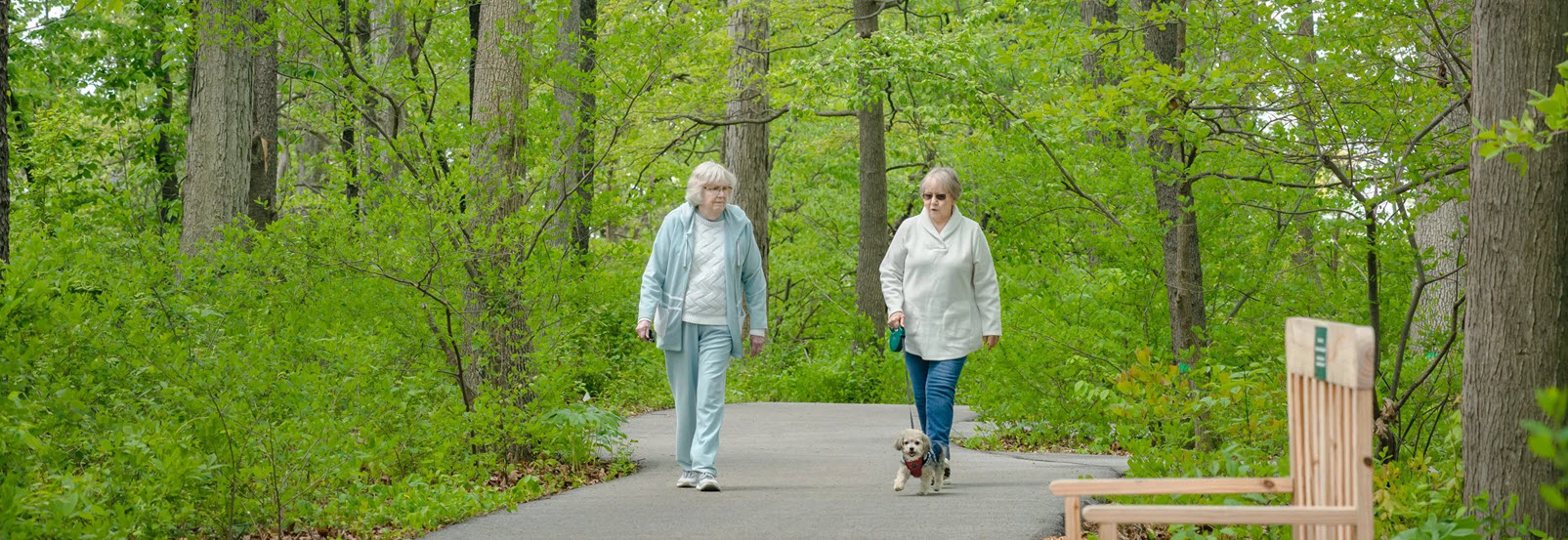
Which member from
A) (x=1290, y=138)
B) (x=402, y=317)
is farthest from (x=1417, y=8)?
(x=402, y=317)

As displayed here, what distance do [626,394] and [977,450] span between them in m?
6.57

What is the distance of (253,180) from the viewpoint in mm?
14734

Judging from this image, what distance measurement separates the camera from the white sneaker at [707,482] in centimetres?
836

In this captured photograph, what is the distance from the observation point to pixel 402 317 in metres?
9.63

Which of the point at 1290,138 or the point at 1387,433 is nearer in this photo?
the point at 1387,433

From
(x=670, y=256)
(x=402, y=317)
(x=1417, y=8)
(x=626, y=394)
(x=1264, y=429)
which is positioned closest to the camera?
(x=1264, y=429)

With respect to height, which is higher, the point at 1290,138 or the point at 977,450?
the point at 1290,138

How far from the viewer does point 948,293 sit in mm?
8141

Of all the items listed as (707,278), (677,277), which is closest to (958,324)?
(707,278)

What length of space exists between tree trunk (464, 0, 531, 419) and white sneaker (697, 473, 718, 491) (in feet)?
4.71

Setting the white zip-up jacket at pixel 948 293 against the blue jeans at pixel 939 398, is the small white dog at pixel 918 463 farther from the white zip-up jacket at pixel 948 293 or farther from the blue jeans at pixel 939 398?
the white zip-up jacket at pixel 948 293

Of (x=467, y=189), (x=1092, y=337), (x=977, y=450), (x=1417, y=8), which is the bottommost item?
(x=977, y=450)

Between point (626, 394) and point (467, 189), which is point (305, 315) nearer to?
point (467, 189)

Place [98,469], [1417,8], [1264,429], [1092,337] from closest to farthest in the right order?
[98,469] → [1264,429] → [1417,8] → [1092,337]
